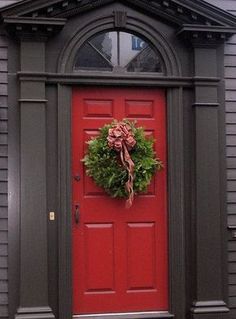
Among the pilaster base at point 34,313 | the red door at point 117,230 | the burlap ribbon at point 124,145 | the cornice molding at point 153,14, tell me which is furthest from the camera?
the red door at point 117,230

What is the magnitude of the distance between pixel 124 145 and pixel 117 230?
0.89 meters

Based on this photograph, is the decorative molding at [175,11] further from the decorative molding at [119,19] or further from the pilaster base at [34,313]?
the pilaster base at [34,313]

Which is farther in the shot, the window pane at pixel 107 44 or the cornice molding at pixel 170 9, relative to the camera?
the window pane at pixel 107 44

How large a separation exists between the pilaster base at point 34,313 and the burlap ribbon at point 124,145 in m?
1.37

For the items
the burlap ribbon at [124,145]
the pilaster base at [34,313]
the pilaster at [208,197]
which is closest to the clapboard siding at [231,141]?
the pilaster at [208,197]

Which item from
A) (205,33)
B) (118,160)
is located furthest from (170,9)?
(118,160)

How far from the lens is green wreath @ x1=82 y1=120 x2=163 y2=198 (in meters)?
5.94

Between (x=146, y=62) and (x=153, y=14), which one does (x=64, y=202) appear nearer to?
(x=146, y=62)

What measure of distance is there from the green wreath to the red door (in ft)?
0.42

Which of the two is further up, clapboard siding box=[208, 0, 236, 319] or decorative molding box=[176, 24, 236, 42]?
decorative molding box=[176, 24, 236, 42]

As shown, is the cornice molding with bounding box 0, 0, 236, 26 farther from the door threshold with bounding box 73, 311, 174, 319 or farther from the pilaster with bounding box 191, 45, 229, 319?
the door threshold with bounding box 73, 311, 174, 319

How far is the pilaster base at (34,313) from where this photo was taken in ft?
18.8

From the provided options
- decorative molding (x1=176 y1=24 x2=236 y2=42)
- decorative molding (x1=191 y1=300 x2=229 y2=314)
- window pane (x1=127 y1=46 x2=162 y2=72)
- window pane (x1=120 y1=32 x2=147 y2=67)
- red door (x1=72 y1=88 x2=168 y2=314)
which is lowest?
decorative molding (x1=191 y1=300 x2=229 y2=314)

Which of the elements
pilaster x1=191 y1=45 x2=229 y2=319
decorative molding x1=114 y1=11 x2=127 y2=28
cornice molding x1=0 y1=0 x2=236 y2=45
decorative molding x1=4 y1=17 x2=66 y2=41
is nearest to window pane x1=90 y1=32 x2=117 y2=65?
decorative molding x1=114 y1=11 x2=127 y2=28
